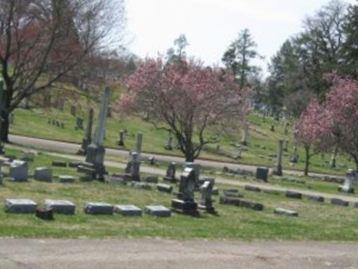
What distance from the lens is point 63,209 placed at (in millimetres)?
14000

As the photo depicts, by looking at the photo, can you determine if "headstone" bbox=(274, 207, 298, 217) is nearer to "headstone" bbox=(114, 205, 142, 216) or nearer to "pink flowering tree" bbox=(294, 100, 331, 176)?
"headstone" bbox=(114, 205, 142, 216)

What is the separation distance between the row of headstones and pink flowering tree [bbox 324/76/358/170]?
2596cm

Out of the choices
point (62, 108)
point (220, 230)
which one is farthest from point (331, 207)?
point (62, 108)

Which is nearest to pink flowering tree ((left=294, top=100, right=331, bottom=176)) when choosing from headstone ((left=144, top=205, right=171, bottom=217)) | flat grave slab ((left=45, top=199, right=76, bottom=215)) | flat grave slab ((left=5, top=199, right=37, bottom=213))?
headstone ((left=144, top=205, right=171, bottom=217))

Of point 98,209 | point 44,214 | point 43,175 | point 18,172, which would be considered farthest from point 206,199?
point 44,214

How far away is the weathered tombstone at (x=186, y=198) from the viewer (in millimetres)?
17156

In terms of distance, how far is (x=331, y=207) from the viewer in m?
24.0

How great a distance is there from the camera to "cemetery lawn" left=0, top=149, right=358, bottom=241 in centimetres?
1246

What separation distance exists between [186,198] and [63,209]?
4087 mm

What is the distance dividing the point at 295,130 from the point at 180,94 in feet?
44.4

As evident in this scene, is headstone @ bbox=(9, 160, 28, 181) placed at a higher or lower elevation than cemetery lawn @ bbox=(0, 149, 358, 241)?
higher

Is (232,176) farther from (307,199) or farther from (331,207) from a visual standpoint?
(331,207)

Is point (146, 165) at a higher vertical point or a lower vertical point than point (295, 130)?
lower

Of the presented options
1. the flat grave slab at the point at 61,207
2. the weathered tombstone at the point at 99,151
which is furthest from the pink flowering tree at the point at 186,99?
the flat grave slab at the point at 61,207
